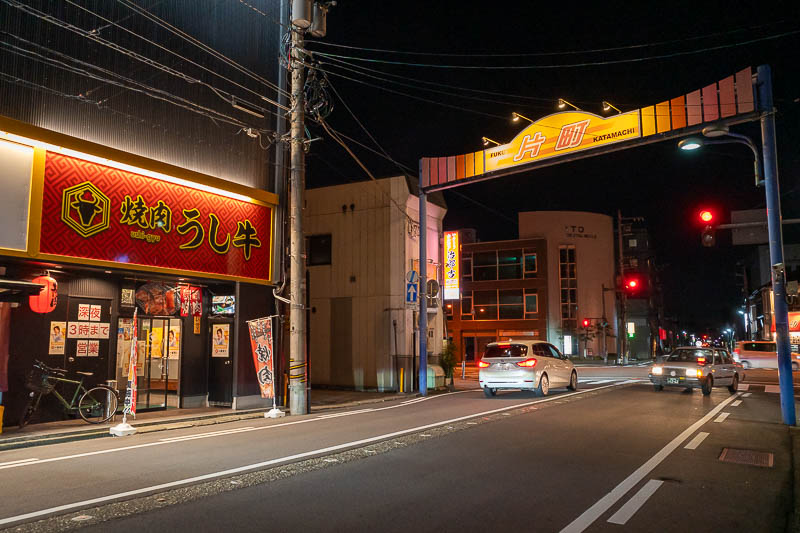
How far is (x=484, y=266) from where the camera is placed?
5878 cm

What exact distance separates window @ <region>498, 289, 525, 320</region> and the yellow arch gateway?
36.6m

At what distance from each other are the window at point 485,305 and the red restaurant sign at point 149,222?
42.5 metres

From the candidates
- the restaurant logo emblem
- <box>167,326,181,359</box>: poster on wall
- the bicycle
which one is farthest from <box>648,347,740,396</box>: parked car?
the restaurant logo emblem

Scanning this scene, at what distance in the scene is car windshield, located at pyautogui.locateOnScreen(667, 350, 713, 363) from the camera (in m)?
19.2

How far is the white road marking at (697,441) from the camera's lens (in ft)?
31.5

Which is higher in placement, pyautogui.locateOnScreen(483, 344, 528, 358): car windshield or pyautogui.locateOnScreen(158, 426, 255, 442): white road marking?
pyautogui.locateOnScreen(483, 344, 528, 358): car windshield

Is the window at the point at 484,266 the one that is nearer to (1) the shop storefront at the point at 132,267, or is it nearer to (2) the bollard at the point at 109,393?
(1) the shop storefront at the point at 132,267

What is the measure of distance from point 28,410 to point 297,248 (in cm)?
699

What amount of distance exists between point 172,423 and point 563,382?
40.5 feet

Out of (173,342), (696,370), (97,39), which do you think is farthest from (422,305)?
(97,39)

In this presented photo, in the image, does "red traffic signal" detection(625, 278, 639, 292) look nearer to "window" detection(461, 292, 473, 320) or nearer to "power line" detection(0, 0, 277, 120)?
Result: "window" detection(461, 292, 473, 320)

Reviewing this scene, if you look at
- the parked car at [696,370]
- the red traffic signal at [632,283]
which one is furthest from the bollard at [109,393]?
the red traffic signal at [632,283]

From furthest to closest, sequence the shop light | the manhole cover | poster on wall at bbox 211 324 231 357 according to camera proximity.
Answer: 1. poster on wall at bbox 211 324 231 357
2. the shop light
3. the manhole cover

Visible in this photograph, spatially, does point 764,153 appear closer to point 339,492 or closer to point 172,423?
point 339,492
